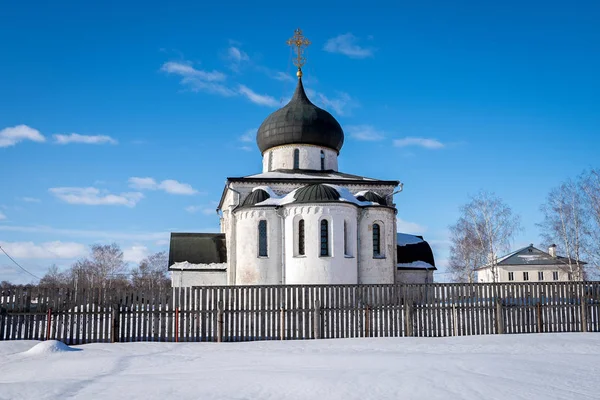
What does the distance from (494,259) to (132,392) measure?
99.7 feet

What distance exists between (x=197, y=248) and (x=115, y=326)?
1747 centimetres

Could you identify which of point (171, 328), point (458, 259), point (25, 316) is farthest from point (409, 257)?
point (25, 316)

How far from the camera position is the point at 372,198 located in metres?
29.2

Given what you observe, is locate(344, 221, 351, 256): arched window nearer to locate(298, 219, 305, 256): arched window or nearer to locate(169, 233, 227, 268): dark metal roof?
locate(298, 219, 305, 256): arched window

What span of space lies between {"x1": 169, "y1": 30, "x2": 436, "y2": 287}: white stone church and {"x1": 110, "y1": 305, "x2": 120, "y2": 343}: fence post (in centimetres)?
1315

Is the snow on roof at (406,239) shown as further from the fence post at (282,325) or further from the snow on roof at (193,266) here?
the fence post at (282,325)

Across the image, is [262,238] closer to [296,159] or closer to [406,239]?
[296,159]

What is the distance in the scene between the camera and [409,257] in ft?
107

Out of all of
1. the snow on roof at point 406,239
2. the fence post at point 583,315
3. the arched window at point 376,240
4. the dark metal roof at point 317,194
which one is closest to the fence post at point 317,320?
the fence post at point 583,315

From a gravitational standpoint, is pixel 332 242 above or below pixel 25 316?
above

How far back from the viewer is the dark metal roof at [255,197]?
28298 mm

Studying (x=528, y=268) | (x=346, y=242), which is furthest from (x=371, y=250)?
(x=528, y=268)

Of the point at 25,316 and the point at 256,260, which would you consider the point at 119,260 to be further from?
the point at 25,316

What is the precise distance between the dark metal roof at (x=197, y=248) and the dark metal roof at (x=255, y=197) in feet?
13.6
